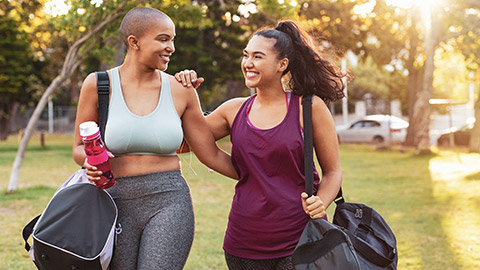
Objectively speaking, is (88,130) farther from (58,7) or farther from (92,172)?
(58,7)

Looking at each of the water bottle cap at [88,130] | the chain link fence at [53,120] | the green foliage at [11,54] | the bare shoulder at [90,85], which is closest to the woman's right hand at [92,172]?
the water bottle cap at [88,130]

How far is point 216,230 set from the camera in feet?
26.4

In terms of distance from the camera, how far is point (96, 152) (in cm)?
248

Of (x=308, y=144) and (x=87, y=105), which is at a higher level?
(x=87, y=105)

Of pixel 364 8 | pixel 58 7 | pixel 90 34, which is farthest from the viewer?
pixel 364 8

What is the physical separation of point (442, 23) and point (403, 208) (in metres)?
14.2

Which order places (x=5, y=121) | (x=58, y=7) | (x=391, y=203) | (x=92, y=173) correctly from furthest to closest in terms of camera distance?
1. (x=5, y=121)
2. (x=391, y=203)
3. (x=58, y=7)
4. (x=92, y=173)

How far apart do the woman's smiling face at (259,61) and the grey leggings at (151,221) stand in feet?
2.16

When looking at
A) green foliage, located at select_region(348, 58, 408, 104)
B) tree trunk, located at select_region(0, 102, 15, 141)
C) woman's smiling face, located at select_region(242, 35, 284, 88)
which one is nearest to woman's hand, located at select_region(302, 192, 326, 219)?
woman's smiling face, located at select_region(242, 35, 284, 88)

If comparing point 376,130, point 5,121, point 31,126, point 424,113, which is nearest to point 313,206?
point 31,126

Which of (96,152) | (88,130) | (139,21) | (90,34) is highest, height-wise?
(90,34)

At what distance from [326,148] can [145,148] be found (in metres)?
0.91

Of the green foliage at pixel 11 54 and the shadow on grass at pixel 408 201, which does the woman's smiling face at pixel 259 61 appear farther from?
the green foliage at pixel 11 54

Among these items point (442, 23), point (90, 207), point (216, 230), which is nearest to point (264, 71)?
point (90, 207)
